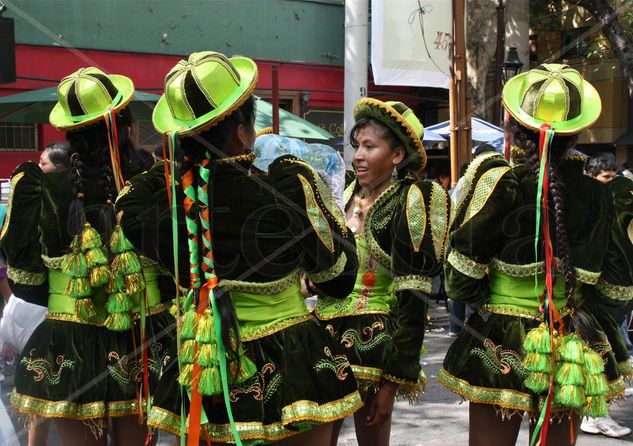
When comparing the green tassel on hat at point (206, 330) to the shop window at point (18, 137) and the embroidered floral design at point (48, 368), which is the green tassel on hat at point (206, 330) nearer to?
the embroidered floral design at point (48, 368)

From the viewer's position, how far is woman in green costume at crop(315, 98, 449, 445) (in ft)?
11.6

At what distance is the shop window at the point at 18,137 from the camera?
12984 mm

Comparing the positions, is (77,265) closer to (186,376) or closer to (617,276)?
(186,376)

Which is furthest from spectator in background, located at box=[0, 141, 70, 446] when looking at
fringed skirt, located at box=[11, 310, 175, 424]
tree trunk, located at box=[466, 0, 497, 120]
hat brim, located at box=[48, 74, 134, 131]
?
tree trunk, located at box=[466, 0, 497, 120]

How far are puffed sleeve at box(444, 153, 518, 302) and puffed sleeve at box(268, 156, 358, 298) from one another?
21.9 inches

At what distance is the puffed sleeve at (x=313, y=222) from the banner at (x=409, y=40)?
803 cm

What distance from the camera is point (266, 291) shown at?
2.74 meters

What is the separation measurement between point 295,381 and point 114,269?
1.20 meters

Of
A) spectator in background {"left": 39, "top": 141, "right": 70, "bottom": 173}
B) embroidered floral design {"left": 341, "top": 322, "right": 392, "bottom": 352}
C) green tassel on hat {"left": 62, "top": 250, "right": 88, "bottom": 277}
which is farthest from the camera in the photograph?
spectator in background {"left": 39, "top": 141, "right": 70, "bottom": 173}

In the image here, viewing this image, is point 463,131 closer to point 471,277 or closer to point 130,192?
point 471,277

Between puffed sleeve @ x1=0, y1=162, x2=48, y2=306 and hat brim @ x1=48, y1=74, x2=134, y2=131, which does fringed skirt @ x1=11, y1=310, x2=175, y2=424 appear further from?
hat brim @ x1=48, y1=74, x2=134, y2=131

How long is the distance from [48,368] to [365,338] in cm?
138

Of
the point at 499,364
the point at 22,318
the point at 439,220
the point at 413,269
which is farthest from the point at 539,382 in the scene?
the point at 22,318

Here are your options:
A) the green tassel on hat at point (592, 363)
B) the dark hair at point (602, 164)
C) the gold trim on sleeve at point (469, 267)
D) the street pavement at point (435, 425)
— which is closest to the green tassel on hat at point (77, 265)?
the gold trim on sleeve at point (469, 267)
